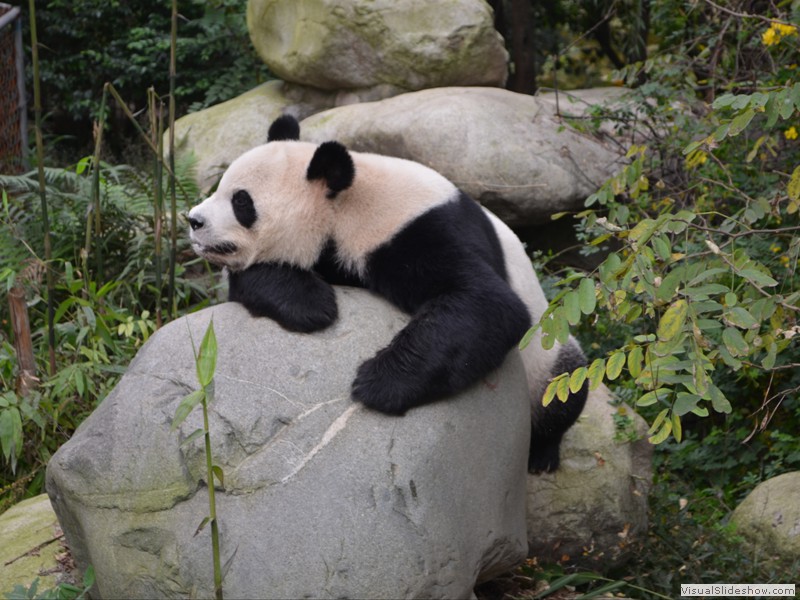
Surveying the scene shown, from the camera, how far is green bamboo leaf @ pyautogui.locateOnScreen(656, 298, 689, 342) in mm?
3217

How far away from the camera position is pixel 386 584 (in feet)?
11.3

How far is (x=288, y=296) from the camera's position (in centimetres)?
396

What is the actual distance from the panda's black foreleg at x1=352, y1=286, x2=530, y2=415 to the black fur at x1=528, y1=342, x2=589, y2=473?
97 centimetres

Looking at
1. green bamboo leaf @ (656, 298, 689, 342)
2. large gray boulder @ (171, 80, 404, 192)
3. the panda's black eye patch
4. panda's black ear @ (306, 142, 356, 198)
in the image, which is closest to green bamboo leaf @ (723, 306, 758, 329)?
green bamboo leaf @ (656, 298, 689, 342)

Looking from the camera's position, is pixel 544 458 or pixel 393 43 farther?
pixel 393 43

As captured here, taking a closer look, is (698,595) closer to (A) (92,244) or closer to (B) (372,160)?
(B) (372,160)

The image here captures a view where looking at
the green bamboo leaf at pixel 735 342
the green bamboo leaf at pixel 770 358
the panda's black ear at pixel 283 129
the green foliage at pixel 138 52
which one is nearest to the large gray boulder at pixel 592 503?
the green bamboo leaf at pixel 770 358

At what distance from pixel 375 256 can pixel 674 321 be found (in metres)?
1.33

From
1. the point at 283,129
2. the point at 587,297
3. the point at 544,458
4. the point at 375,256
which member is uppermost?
the point at 587,297

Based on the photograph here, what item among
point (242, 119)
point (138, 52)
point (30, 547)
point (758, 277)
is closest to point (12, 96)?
point (242, 119)

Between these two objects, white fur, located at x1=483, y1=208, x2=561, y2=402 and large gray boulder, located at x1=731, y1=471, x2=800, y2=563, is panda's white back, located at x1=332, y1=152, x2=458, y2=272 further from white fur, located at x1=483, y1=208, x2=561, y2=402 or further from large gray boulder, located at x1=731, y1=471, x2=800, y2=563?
large gray boulder, located at x1=731, y1=471, x2=800, y2=563

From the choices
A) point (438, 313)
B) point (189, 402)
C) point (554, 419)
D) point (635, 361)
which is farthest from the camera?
point (554, 419)

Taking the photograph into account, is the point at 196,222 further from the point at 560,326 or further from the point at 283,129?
the point at 560,326

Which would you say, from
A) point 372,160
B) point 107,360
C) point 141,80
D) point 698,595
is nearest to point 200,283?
point 107,360
